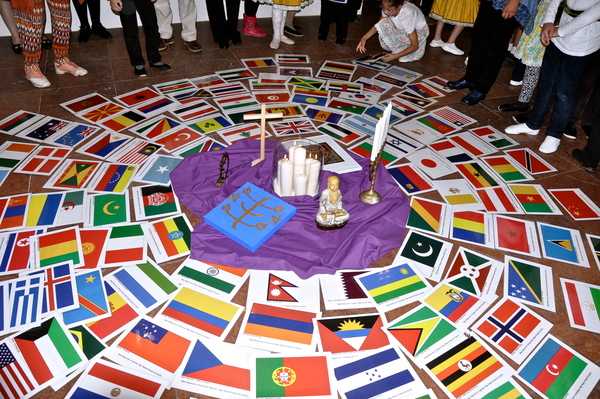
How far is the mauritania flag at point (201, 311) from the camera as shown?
1845 mm

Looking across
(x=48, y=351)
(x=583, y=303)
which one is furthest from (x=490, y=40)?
(x=48, y=351)

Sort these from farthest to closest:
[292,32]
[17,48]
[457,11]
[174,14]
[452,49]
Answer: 1. [174,14]
2. [292,32]
3. [452,49]
4. [457,11]
5. [17,48]

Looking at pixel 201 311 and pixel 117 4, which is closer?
pixel 201 311

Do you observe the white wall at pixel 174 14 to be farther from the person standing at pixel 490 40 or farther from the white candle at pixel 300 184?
the white candle at pixel 300 184

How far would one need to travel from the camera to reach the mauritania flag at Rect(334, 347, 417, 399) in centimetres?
165

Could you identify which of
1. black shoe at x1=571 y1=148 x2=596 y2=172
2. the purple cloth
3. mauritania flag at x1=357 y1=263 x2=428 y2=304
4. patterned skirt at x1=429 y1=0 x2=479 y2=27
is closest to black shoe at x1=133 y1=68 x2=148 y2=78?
the purple cloth

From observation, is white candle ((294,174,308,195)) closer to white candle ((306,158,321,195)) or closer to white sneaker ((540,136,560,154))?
white candle ((306,158,321,195))

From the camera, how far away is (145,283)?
2.01 m

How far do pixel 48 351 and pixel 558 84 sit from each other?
3.32m

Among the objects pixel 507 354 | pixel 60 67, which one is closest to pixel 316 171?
pixel 507 354

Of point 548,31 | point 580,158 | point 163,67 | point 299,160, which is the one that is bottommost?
point 163,67

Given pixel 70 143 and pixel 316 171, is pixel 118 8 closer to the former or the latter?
pixel 70 143

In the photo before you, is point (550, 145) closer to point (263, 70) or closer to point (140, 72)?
point (263, 70)

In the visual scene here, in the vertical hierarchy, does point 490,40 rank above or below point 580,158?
above
